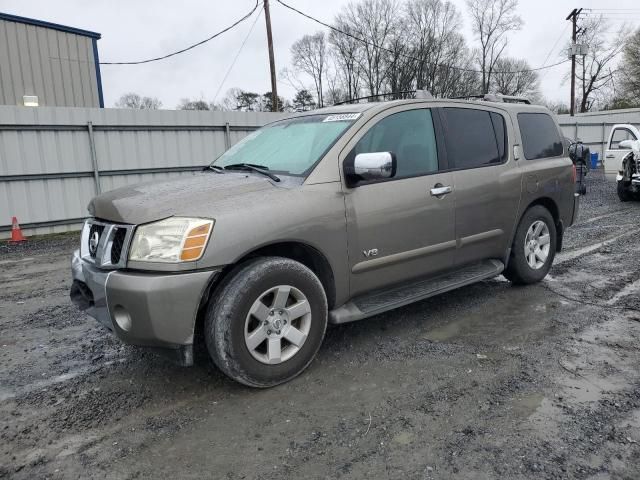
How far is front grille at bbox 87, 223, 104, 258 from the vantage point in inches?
124

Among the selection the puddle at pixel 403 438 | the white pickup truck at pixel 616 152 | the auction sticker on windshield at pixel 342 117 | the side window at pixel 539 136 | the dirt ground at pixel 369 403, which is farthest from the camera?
the white pickup truck at pixel 616 152

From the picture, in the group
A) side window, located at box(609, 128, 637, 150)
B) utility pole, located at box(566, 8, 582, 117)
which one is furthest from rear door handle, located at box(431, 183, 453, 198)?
utility pole, located at box(566, 8, 582, 117)

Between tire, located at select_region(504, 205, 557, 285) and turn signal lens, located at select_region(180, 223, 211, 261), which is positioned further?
tire, located at select_region(504, 205, 557, 285)

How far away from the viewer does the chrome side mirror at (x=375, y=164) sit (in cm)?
323

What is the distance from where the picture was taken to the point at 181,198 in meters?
3.02

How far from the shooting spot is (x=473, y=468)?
2283mm

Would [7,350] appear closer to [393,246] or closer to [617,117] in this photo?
[393,246]

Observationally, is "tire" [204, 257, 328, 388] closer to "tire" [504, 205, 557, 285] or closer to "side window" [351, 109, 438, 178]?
"side window" [351, 109, 438, 178]

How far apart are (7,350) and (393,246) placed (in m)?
3.11

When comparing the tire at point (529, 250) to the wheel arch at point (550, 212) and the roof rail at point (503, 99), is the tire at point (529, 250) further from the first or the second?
the roof rail at point (503, 99)

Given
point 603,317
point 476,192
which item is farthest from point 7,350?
point 603,317

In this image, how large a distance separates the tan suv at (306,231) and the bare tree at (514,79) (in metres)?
48.8

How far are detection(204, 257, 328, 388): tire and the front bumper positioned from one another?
0.15 meters

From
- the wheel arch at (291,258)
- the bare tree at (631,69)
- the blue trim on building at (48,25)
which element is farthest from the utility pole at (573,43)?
Answer: the wheel arch at (291,258)
